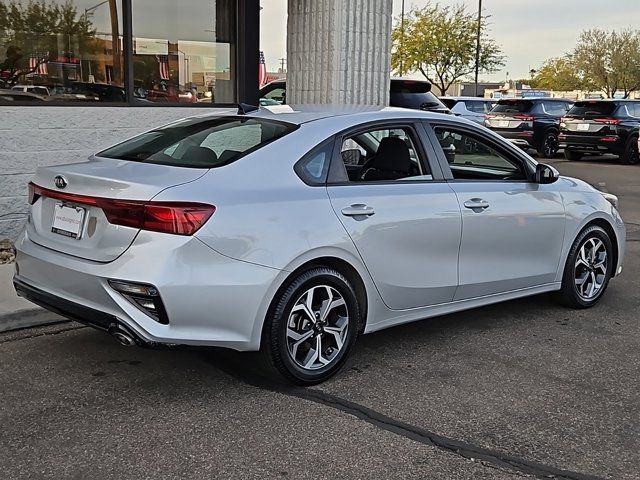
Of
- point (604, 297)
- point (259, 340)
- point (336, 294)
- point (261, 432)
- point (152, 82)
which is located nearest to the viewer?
point (261, 432)

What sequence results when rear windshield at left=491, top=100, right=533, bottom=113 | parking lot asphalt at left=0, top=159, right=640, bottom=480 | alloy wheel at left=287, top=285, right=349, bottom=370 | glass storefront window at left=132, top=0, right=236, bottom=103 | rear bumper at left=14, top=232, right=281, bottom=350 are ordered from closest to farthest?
parking lot asphalt at left=0, top=159, right=640, bottom=480 → rear bumper at left=14, top=232, right=281, bottom=350 → alloy wheel at left=287, top=285, right=349, bottom=370 → glass storefront window at left=132, top=0, right=236, bottom=103 → rear windshield at left=491, top=100, right=533, bottom=113

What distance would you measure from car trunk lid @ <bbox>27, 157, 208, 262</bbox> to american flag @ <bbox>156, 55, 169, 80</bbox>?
4.79m

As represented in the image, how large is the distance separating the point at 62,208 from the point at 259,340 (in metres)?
1.29

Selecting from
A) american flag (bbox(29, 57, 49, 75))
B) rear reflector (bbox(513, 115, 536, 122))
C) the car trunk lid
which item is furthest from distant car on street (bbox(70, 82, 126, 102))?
rear reflector (bbox(513, 115, 536, 122))

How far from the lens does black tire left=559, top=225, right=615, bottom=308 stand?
5918 millimetres

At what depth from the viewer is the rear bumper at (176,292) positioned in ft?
12.3

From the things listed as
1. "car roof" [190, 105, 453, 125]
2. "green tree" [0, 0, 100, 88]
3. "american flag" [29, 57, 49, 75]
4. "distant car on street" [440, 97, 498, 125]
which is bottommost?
"distant car on street" [440, 97, 498, 125]

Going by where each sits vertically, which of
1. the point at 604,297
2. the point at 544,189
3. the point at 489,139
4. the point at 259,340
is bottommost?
the point at 604,297

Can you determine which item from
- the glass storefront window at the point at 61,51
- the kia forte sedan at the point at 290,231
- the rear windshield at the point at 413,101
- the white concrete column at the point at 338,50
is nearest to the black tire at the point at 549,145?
the rear windshield at the point at 413,101

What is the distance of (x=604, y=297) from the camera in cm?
647

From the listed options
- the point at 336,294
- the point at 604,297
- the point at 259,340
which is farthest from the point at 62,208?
the point at 604,297

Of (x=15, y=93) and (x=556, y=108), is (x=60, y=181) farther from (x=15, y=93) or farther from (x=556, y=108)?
(x=556, y=108)

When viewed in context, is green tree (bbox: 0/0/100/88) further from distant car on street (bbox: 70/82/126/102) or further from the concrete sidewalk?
the concrete sidewalk

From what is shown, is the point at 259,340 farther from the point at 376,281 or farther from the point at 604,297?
the point at 604,297
